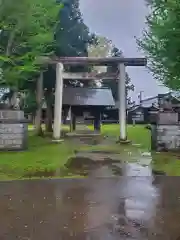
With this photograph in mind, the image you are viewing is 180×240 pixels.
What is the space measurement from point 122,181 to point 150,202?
1890mm

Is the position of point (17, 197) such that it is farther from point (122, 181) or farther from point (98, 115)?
point (98, 115)

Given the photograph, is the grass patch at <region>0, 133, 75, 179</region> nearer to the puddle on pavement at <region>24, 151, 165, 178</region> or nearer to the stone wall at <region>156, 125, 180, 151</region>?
the puddle on pavement at <region>24, 151, 165, 178</region>

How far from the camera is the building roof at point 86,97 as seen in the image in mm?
23328

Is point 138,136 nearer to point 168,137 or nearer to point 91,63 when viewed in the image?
point 91,63

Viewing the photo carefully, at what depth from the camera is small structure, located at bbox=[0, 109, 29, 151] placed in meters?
13.1

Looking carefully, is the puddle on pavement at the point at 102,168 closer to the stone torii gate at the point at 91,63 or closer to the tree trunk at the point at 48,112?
the stone torii gate at the point at 91,63

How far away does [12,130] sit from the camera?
519 inches

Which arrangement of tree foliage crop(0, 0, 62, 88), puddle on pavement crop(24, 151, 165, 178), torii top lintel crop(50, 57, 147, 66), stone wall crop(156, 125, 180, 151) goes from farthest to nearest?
torii top lintel crop(50, 57, 147, 66) < stone wall crop(156, 125, 180, 151) < tree foliage crop(0, 0, 62, 88) < puddle on pavement crop(24, 151, 165, 178)

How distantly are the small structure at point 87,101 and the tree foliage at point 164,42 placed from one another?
28.0 ft

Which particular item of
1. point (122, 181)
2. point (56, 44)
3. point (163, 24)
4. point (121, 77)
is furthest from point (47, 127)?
point (122, 181)

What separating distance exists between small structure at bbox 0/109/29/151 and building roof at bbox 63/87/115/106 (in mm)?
10077

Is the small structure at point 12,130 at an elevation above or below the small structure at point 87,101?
below

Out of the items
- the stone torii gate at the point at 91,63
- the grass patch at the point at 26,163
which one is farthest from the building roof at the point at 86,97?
the grass patch at the point at 26,163

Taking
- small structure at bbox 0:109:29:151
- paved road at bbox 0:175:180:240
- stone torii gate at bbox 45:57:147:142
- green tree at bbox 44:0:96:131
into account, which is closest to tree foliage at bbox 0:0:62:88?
small structure at bbox 0:109:29:151
